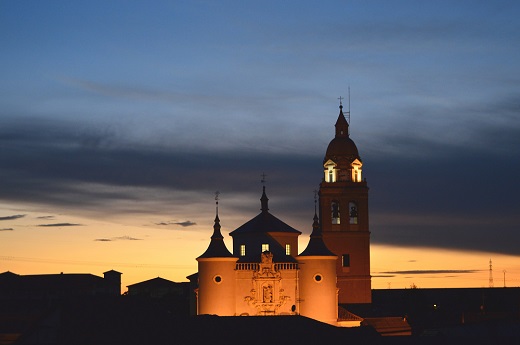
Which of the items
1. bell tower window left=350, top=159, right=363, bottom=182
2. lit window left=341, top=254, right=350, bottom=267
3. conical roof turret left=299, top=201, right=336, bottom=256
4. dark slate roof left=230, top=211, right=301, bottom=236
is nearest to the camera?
conical roof turret left=299, top=201, right=336, bottom=256

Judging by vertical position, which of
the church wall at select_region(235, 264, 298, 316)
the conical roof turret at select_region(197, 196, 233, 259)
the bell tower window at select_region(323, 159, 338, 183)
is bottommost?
the church wall at select_region(235, 264, 298, 316)

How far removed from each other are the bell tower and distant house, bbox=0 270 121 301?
2992 centimetres

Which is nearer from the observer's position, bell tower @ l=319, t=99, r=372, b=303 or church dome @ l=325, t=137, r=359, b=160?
bell tower @ l=319, t=99, r=372, b=303

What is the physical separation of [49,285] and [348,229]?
140 feet

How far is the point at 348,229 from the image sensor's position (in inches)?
6117

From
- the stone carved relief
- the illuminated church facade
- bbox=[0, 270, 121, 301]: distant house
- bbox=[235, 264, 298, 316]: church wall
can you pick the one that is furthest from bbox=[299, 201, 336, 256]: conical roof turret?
bbox=[0, 270, 121, 301]: distant house

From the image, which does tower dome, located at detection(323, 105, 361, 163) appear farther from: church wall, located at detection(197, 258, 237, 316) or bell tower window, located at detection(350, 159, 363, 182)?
church wall, located at detection(197, 258, 237, 316)

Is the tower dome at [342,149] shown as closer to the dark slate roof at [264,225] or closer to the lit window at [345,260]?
the lit window at [345,260]

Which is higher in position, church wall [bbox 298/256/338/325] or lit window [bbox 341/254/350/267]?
lit window [bbox 341/254/350/267]

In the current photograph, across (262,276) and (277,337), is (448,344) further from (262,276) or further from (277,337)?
(262,276)

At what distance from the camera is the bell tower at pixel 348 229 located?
15462cm

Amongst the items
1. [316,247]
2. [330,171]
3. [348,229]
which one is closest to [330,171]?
[330,171]

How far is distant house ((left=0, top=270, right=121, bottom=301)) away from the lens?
170 meters

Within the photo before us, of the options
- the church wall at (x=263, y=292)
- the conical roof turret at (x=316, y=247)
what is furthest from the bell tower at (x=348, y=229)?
the church wall at (x=263, y=292)
